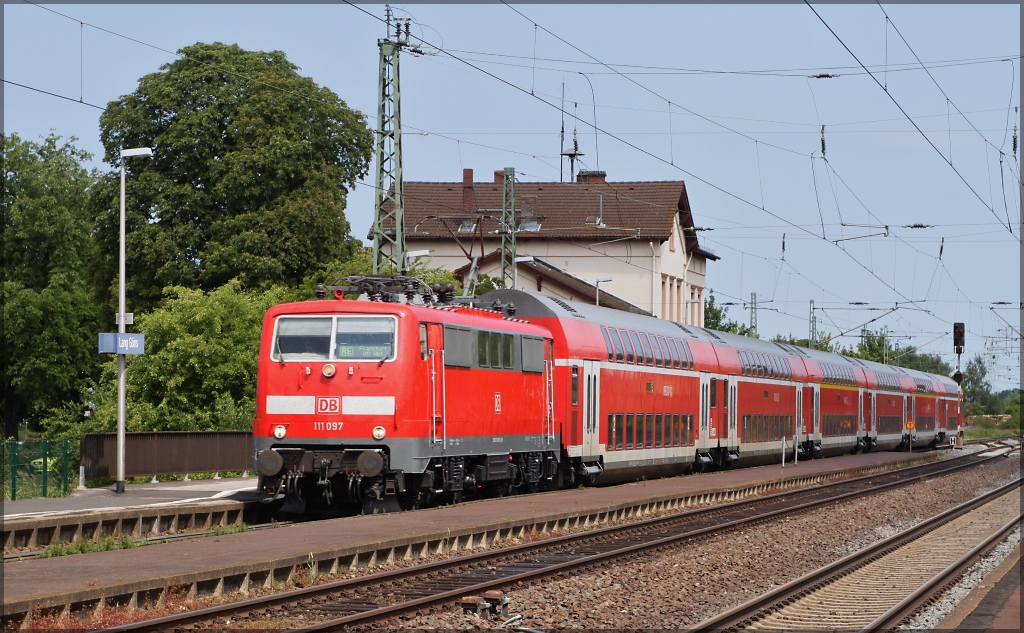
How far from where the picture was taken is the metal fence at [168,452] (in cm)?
2717

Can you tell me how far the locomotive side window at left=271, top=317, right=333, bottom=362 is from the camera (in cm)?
2189

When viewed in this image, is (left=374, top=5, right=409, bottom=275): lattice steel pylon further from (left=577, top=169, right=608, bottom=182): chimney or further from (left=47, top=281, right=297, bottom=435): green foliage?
(left=577, top=169, right=608, bottom=182): chimney

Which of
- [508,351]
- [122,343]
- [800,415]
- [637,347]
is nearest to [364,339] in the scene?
[508,351]

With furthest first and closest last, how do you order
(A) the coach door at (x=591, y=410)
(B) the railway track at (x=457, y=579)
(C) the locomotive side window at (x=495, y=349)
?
(A) the coach door at (x=591, y=410) < (C) the locomotive side window at (x=495, y=349) < (B) the railway track at (x=457, y=579)

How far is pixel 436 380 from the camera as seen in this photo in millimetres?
22188

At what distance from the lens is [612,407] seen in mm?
30328

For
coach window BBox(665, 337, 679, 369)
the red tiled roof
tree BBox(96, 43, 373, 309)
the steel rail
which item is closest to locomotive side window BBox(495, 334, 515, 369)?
the steel rail

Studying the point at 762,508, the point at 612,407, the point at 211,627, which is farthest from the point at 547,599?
the point at 612,407

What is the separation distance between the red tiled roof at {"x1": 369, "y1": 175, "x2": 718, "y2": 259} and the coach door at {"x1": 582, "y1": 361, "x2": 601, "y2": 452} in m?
43.0

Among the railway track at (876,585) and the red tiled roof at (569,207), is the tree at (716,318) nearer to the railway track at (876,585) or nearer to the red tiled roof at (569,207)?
the red tiled roof at (569,207)

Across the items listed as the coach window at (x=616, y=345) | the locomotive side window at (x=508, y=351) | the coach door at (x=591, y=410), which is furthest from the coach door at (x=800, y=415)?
the locomotive side window at (x=508, y=351)

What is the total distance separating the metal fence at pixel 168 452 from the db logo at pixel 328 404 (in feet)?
24.8

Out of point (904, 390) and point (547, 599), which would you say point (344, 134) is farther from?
point (547, 599)

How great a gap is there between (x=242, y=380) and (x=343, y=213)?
1402 centimetres
